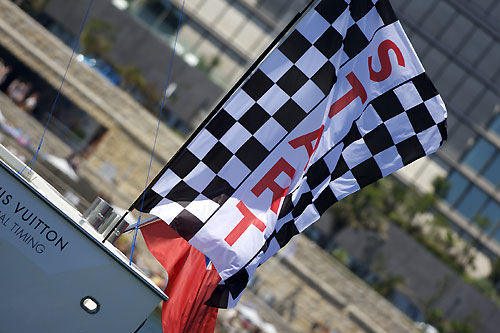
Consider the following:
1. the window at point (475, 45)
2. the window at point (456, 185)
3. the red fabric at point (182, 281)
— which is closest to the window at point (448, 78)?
the window at point (475, 45)

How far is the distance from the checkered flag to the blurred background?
1177 cm

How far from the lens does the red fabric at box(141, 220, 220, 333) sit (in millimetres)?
7246

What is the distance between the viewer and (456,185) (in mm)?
33156

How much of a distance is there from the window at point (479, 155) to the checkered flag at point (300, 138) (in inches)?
1062

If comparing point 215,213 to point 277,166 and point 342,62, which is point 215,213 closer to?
point 277,166

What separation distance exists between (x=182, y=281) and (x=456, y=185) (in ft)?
90.7

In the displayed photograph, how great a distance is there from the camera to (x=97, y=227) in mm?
7480

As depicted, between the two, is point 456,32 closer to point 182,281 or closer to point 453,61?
point 453,61

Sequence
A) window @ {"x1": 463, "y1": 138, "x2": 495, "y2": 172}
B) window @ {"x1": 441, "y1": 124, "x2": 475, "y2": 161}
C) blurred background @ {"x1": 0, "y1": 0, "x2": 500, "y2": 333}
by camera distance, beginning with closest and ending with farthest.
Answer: blurred background @ {"x1": 0, "y1": 0, "x2": 500, "y2": 333}, window @ {"x1": 441, "y1": 124, "x2": 475, "y2": 161}, window @ {"x1": 463, "y1": 138, "x2": 495, "y2": 172}

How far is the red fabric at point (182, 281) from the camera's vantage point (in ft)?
23.8

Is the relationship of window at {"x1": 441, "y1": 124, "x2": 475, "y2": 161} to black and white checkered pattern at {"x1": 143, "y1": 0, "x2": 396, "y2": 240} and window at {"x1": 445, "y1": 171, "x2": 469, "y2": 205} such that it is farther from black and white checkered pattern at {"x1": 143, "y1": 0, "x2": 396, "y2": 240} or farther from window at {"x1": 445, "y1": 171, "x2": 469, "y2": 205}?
black and white checkered pattern at {"x1": 143, "y1": 0, "x2": 396, "y2": 240}

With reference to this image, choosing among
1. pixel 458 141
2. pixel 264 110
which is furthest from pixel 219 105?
pixel 458 141

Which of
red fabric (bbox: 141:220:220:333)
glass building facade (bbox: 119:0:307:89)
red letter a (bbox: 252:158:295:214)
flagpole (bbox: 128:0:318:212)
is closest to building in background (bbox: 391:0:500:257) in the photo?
glass building facade (bbox: 119:0:307:89)

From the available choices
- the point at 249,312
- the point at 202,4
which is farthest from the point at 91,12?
the point at 249,312
